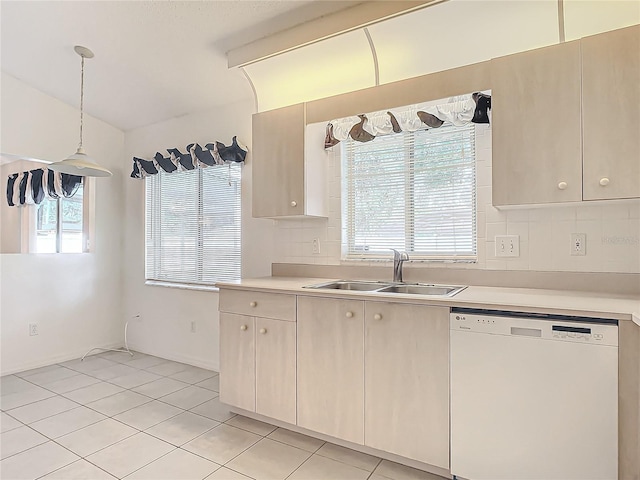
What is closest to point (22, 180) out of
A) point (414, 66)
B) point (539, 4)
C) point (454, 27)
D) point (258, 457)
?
point (258, 457)

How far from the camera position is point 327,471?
2.01 m

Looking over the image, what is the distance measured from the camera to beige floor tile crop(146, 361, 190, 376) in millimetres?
3548

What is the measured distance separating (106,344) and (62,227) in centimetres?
136

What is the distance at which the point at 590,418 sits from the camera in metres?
1.58

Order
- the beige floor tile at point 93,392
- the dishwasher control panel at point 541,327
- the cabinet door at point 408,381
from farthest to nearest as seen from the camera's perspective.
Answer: the beige floor tile at point 93,392, the cabinet door at point 408,381, the dishwasher control panel at point 541,327

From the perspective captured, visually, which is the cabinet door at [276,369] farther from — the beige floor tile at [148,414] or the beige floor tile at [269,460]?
the beige floor tile at [148,414]

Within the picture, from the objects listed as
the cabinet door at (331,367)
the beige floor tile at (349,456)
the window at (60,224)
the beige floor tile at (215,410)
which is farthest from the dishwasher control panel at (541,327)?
the window at (60,224)

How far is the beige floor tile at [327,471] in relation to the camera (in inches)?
77.1

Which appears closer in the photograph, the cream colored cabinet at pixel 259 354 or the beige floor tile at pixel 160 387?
the cream colored cabinet at pixel 259 354

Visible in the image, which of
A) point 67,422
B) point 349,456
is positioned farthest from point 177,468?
point 67,422

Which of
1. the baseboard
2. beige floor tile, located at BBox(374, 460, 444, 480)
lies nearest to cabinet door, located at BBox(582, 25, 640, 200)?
beige floor tile, located at BBox(374, 460, 444, 480)

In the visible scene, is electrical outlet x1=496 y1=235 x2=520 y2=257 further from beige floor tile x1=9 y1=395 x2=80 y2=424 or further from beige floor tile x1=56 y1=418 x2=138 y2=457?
beige floor tile x1=9 y1=395 x2=80 y2=424

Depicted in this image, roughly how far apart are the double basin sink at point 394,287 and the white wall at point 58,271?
116 inches

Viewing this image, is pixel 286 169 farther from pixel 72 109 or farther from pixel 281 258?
pixel 72 109
